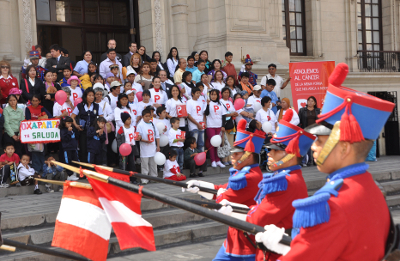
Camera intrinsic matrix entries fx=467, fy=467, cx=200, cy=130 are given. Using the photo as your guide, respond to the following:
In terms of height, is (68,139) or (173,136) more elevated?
(68,139)

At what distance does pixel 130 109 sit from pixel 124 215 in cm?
606

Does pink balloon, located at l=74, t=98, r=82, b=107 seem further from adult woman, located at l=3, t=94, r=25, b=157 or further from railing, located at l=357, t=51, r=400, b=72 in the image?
railing, located at l=357, t=51, r=400, b=72

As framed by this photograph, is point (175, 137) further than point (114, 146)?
Yes

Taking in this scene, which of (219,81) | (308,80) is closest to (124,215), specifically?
(219,81)

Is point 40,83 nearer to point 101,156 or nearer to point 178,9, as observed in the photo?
point 101,156

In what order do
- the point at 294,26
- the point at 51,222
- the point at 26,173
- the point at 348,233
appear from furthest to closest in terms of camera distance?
1. the point at 294,26
2. the point at 26,173
3. the point at 51,222
4. the point at 348,233

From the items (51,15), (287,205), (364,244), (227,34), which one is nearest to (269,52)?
(227,34)

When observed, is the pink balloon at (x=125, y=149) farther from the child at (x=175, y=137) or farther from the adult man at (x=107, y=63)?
the adult man at (x=107, y=63)

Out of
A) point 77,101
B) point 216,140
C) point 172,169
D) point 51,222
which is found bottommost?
point 51,222


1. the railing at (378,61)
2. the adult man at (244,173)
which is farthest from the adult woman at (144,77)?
the railing at (378,61)

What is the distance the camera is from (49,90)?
981 cm

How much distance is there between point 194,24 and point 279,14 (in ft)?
11.6

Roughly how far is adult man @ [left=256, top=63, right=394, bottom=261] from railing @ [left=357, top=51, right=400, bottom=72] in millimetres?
17810

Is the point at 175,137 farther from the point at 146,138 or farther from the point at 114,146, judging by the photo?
the point at 114,146
